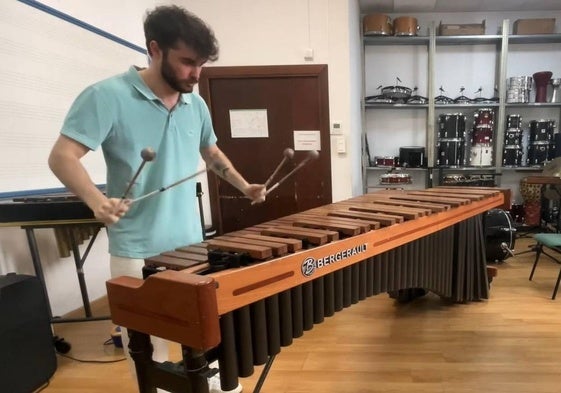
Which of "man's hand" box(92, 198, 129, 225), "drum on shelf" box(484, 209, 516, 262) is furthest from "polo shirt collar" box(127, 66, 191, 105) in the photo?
"drum on shelf" box(484, 209, 516, 262)

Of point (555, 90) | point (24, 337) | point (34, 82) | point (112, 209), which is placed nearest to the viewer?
point (112, 209)

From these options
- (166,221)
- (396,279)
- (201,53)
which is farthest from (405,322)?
(201,53)

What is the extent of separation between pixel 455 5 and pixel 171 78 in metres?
4.47

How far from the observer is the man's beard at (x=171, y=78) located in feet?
3.79

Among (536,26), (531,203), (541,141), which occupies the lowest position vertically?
(531,203)

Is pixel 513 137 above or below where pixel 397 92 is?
below

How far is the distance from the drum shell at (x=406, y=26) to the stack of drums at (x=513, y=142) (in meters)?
1.53

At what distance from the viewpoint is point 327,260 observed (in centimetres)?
115

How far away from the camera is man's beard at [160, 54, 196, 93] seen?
45.5 inches

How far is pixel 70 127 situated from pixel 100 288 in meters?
2.24

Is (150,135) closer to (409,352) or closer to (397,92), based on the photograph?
(409,352)

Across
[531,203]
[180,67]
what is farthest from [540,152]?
[180,67]

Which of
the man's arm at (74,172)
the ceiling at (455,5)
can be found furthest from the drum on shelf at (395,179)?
the man's arm at (74,172)

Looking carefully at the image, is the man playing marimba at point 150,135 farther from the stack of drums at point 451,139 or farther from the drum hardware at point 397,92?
the stack of drums at point 451,139
